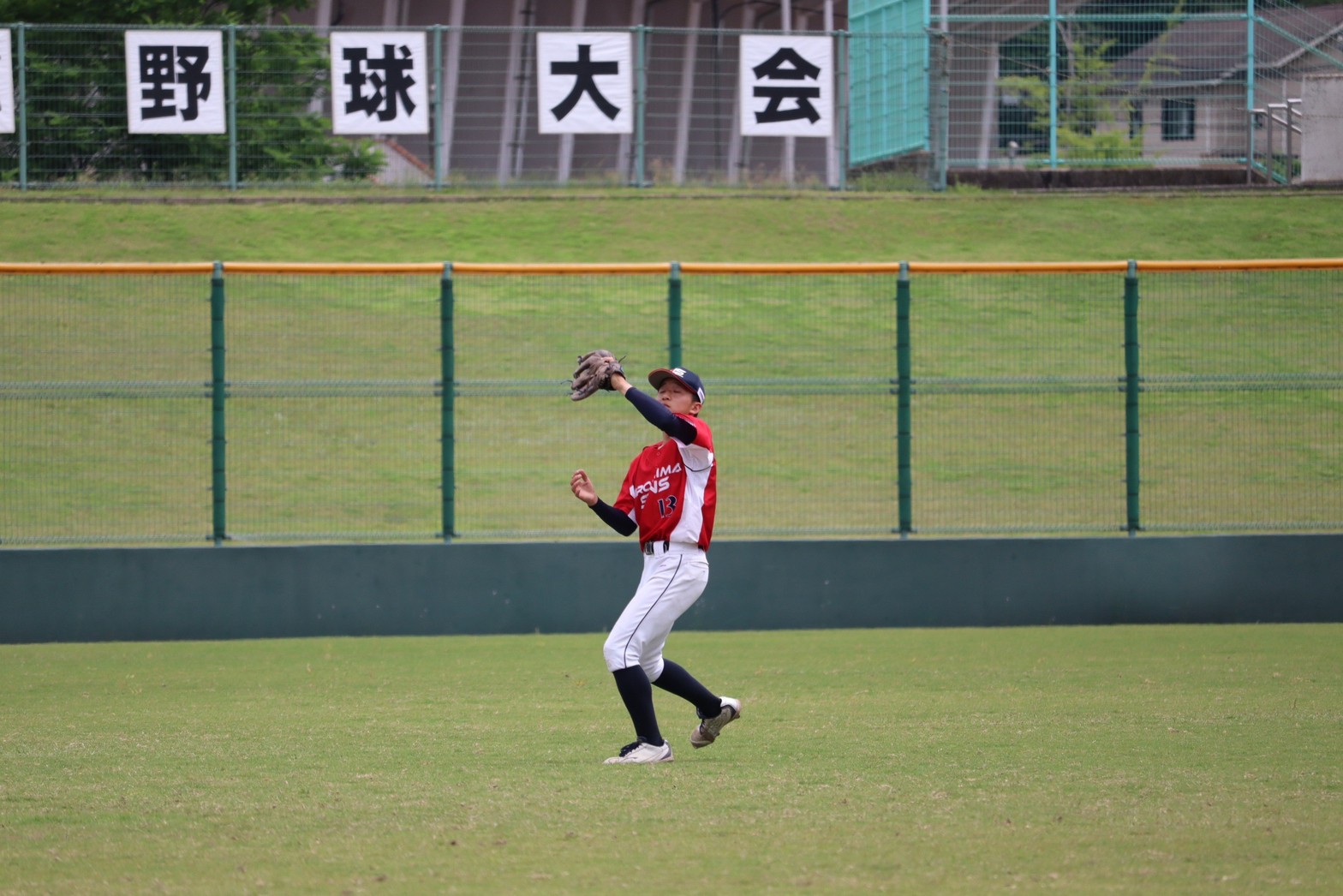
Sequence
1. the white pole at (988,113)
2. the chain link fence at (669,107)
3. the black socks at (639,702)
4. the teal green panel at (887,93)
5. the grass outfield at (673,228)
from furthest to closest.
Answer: the white pole at (988,113) → the teal green panel at (887,93) → the chain link fence at (669,107) → the grass outfield at (673,228) → the black socks at (639,702)

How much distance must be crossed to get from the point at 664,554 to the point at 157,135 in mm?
15358

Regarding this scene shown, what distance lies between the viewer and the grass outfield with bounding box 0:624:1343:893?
4305 millimetres

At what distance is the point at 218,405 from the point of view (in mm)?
11070

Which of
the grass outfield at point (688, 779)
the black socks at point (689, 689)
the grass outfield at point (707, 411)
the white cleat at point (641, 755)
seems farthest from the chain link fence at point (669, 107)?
the white cleat at point (641, 755)

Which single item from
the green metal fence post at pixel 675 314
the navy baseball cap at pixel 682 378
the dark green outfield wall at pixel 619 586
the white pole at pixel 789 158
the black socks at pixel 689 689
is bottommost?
the dark green outfield wall at pixel 619 586

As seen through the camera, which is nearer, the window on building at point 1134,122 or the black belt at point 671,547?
the black belt at point 671,547

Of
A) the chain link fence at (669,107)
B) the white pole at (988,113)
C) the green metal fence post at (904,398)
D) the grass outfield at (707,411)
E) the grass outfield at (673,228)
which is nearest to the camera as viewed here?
the green metal fence post at (904,398)

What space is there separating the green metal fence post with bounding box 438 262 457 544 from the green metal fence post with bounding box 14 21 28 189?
9.30m

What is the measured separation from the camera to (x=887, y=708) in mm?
7441

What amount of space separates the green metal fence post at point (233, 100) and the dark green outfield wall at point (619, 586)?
8952mm

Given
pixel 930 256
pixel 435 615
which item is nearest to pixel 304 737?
pixel 435 615

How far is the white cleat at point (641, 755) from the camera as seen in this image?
19.6 feet

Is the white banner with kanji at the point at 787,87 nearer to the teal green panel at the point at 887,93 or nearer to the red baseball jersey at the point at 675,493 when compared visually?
the teal green panel at the point at 887,93

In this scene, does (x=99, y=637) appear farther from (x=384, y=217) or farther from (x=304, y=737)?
(x=384, y=217)
